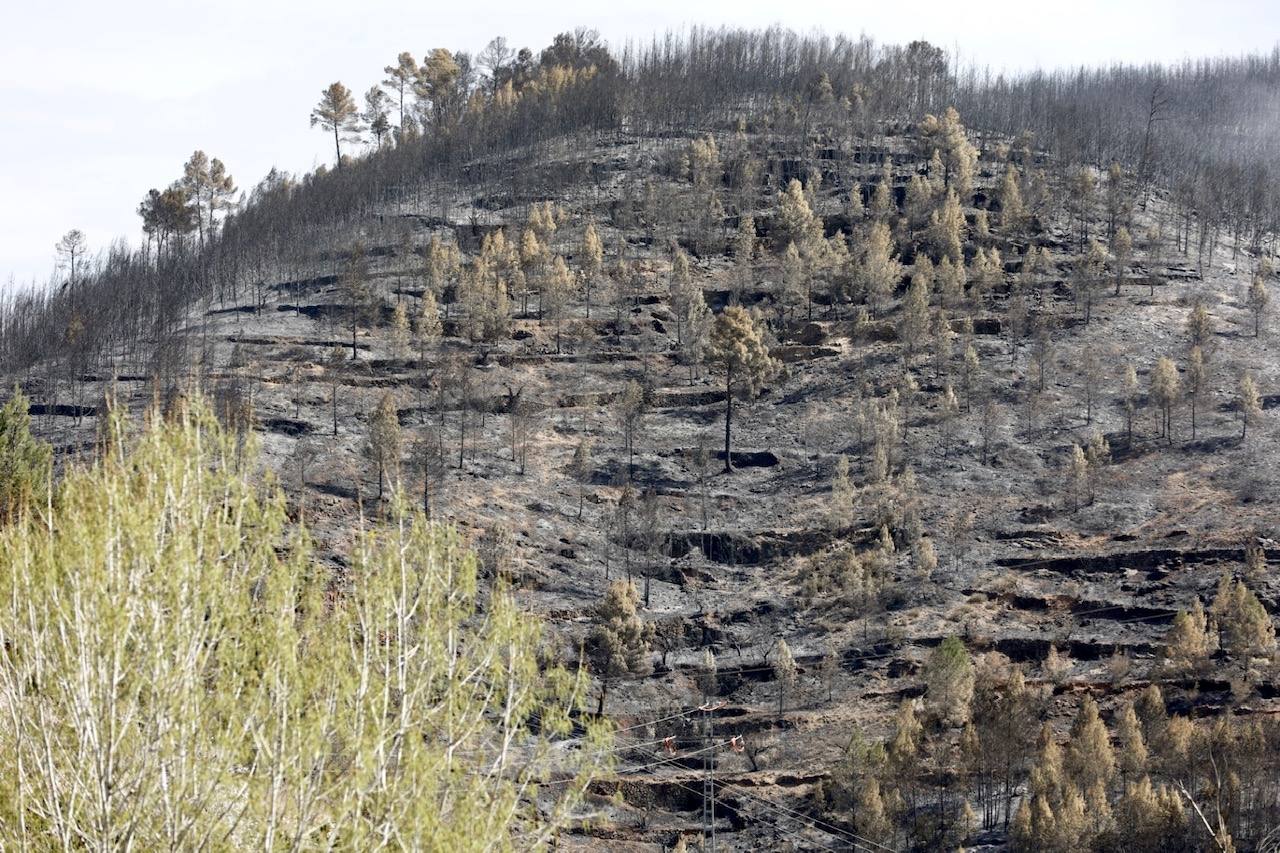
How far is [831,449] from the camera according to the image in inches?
4451

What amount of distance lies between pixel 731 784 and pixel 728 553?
27.2m

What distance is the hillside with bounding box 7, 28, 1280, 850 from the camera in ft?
241

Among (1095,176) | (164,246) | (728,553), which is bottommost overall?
(728,553)

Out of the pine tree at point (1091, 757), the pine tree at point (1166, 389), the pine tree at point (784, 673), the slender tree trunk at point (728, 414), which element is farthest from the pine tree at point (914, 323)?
the pine tree at point (1091, 757)

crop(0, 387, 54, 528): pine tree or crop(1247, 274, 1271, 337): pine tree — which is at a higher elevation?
crop(1247, 274, 1271, 337): pine tree

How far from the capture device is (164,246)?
171875 millimetres

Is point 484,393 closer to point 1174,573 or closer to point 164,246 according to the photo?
point 1174,573

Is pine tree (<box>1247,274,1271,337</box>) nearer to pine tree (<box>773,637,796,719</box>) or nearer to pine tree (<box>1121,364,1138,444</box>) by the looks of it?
pine tree (<box>1121,364,1138,444</box>)

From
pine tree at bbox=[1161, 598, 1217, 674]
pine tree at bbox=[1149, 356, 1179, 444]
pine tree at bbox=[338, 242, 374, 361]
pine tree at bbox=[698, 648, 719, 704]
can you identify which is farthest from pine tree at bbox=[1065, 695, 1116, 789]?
pine tree at bbox=[338, 242, 374, 361]

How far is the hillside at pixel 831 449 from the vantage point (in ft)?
241

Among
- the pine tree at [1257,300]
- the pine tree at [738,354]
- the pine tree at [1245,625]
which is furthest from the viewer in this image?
the pine tree at [1257,300]

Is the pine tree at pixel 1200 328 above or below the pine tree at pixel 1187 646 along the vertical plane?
above

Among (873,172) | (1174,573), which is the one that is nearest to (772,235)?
(873,172)

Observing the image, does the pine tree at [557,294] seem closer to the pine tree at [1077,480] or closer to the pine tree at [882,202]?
the pine tree at [882,202]
